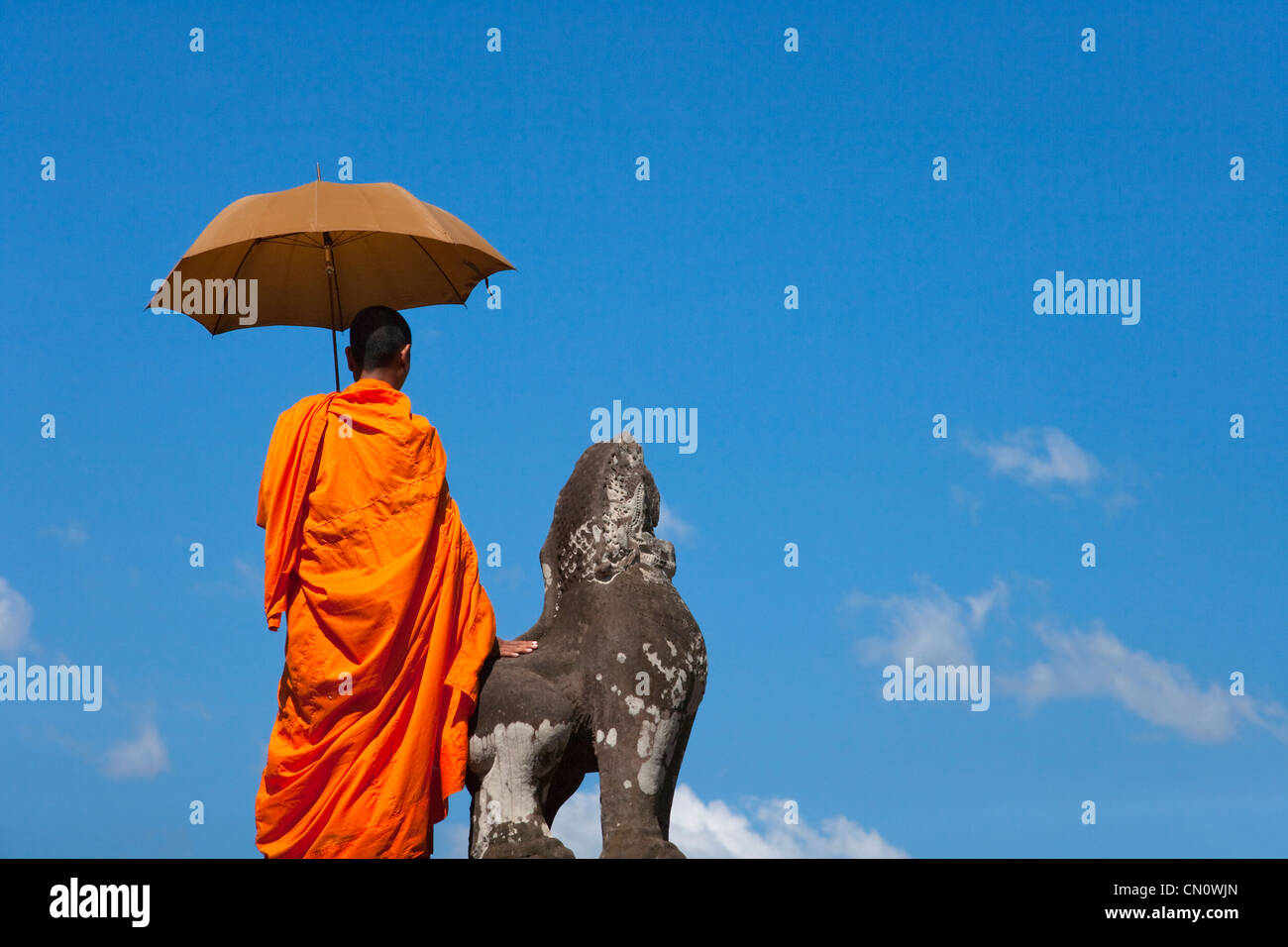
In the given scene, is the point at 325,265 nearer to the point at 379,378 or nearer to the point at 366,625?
the point at 379,378

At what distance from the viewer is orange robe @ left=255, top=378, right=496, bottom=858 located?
30.5 feet

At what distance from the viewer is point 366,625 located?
9398 millimetres

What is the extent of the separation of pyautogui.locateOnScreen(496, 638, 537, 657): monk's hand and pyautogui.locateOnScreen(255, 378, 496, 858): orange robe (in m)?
0.23

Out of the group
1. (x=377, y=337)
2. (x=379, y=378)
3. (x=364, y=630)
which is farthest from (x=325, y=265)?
(x=364, y=630)

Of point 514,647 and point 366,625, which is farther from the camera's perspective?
point 514,647

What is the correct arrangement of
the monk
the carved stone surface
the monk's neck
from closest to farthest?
the monk
the carved stone surface
the monk's neck

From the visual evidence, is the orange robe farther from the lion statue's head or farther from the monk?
the lion statue's head

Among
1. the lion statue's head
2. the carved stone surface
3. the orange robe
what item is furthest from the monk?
the lion statue's head

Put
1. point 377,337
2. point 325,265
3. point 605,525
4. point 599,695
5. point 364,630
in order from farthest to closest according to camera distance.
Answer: point 325,265 → point 605,525 → point 377,337 → point 599,695 → point 364,630

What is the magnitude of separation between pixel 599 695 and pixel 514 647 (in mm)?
689
